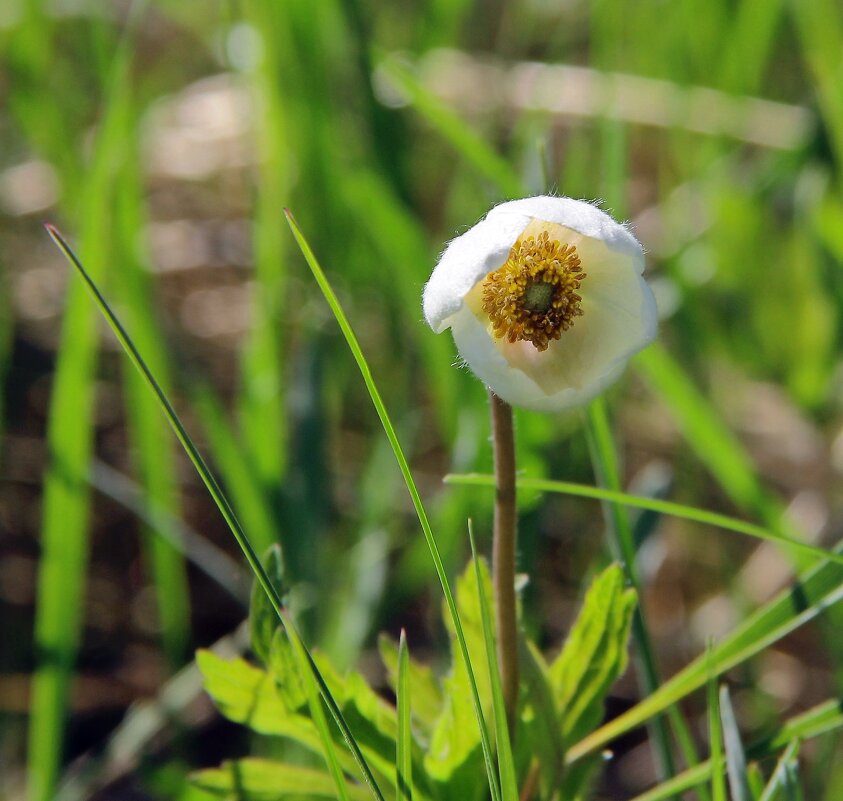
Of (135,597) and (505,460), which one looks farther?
(135,597)

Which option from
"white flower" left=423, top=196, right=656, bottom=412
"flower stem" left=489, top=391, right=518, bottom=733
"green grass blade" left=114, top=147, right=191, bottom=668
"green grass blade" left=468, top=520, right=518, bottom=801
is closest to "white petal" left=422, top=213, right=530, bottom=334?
"white flower" left=423, top=196, right=656, bottom=412

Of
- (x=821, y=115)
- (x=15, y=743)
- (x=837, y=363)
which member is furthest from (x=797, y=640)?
(x=15, y=743)

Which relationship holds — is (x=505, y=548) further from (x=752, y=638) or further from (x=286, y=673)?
(x=752, y=638)

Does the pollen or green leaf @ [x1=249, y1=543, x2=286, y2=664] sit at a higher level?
the pollen

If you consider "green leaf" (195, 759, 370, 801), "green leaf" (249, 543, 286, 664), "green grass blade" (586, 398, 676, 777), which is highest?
"green grass blade" (586, 398, 676, 777)

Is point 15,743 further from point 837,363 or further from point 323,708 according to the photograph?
point 837,363

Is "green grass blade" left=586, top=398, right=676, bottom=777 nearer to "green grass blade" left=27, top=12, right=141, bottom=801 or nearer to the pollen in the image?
the pollen
